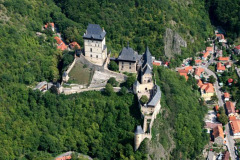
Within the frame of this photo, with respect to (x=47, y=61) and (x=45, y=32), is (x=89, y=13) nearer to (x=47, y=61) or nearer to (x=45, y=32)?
(x=45, y=32)

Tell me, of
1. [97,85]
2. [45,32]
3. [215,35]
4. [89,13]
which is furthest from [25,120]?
[215,35]

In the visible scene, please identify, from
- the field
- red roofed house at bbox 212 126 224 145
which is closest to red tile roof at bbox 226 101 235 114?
red roofed house at bbox 212 126 224 145

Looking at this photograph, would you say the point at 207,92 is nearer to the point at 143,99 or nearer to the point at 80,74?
the point at 143,99

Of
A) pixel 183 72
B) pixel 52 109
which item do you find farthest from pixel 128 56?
pixel 183 72

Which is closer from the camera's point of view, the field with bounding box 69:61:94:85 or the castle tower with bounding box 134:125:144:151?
the castle tower with bounding box 134:125:144:151

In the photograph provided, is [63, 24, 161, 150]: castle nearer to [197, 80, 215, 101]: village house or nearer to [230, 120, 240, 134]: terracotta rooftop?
[230, 120, 240, 134]: terracotta rooftop

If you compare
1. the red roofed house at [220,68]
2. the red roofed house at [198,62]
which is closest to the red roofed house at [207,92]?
the red roofed house at [220,68]

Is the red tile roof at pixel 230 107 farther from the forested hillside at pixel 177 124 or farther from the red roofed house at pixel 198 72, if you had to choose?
the red roofed house at pixel 198 72
